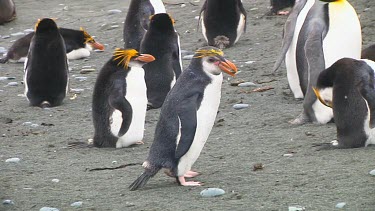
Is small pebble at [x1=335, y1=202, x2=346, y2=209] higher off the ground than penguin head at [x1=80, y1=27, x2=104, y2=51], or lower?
higher

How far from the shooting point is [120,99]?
6.03m

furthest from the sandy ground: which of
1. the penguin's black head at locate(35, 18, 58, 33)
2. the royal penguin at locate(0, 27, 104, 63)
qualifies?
the penguin's black head at locate(35, 18, 58, 33)

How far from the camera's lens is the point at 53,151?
6.03m

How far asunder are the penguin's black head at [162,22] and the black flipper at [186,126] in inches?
105

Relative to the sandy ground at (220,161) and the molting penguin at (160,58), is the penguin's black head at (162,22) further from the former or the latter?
the sandy ground at (220,161)

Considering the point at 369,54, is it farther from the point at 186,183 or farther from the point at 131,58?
the point at 186,183

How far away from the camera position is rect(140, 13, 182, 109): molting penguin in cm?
736

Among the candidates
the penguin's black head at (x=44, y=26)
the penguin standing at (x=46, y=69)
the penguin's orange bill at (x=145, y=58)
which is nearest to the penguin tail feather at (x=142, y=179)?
the penguin's orange bill at (x=145, y=58)

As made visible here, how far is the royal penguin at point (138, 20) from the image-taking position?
927 cm

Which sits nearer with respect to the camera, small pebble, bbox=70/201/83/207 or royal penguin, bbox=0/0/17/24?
small pebble, bbox=70/201/83/207

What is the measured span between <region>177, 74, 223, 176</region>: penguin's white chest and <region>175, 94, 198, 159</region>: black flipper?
0.17 feet

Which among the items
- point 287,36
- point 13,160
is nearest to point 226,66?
point 13,160

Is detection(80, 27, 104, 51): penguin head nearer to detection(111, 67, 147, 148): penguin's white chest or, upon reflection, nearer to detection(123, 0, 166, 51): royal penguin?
detection(123, 0, 166, 51): royal penguin

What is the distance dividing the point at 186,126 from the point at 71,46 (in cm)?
499
